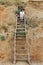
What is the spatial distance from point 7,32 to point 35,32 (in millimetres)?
1634

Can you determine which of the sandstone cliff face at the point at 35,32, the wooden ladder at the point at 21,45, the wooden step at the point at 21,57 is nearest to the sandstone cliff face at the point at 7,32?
the wooden ladder at the point at 21,45

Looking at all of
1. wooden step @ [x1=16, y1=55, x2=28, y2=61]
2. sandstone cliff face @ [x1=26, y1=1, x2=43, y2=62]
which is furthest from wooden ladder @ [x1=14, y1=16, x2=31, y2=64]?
sandstone cliff face @ [x1=26, y1=1, x2=43, y2=62]

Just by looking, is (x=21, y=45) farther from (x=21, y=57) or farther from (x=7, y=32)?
(x=7, y=32)

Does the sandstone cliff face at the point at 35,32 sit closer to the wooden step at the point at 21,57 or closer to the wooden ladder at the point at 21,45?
the wooden ladder at the point at 21,45

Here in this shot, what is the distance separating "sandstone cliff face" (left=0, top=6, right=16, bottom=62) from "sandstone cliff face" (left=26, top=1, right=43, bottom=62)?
1.00 metres

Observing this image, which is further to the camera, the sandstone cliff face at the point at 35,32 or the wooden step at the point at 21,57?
the sandstone cliff face at the point at 35,32

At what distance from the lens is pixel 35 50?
535 inches

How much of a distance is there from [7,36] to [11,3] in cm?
265

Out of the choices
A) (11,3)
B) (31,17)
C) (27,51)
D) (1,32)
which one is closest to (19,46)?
(27,51)

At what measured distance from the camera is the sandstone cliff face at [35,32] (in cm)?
1352

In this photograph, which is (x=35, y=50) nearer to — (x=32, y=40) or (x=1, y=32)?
(x=32, y=40)

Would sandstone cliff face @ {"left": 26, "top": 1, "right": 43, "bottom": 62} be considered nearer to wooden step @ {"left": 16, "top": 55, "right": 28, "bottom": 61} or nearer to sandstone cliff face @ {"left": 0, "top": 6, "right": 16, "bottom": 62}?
wooden step @ {"left": 16, "top": 55, "right": 28, "bottom": 61}

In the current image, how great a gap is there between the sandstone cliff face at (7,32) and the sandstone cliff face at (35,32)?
1.00 metres

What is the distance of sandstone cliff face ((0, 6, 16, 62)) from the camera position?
44.3 ft
